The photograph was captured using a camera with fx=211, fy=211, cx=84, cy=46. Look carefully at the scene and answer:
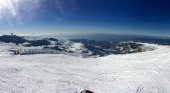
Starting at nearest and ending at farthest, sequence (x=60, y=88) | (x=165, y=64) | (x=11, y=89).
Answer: (x=11, y=89) < (x=60, y=88) < (x=165, y=64)

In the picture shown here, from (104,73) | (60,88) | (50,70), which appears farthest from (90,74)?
(60,88)

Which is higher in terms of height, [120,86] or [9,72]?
[9,72]

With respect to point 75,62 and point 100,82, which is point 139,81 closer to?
point 100,82

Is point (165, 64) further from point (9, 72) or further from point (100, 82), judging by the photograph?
point (9, 72)

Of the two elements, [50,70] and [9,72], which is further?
[50,70]

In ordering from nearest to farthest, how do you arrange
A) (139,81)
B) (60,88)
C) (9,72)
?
1. (60,88)
2. (9,72)
3. (139,81)

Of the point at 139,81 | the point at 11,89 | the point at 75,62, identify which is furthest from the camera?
the point at 75,62

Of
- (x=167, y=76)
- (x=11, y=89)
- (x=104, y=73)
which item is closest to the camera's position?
(x=11, y=89)

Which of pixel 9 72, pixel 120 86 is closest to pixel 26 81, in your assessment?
pixel 9 72

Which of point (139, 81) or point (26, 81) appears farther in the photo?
point (139, 81)
